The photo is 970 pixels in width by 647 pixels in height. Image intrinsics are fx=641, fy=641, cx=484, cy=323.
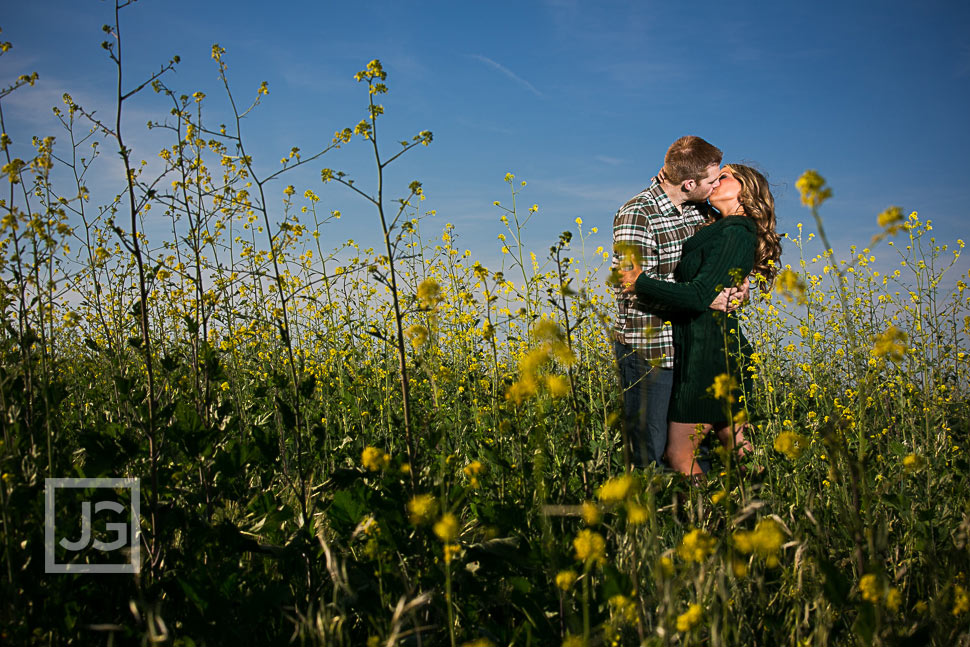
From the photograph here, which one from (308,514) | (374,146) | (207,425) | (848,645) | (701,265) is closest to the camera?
(848,645)

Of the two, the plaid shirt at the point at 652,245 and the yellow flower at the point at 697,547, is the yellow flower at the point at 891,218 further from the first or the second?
the plaid shirt at the point at 652,245

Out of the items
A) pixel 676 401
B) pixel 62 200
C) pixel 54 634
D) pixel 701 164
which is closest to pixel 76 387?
pixel 62 200

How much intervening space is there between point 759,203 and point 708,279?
620mm

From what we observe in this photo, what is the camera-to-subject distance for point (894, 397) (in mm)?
4504

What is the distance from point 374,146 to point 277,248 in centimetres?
78

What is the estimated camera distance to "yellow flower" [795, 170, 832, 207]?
4.42 ft

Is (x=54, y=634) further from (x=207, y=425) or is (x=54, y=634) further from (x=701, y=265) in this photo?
(x=701, y=265)

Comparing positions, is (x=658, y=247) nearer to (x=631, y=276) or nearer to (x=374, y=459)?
(x=631, y=276)

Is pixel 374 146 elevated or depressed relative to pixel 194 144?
depressed

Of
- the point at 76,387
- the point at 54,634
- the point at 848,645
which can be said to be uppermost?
the point at 76,387

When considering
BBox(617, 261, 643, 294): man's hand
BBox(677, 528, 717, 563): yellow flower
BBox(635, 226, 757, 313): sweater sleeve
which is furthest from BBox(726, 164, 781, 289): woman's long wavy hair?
BBox(677, 528, 717, 563): yellow flower
